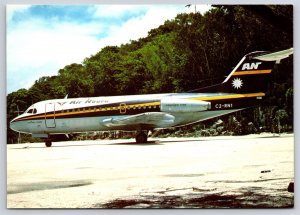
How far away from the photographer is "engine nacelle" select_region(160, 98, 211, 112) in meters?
5.26

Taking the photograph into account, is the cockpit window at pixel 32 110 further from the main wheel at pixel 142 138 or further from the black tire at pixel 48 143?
the main wheel at pixel 142 138

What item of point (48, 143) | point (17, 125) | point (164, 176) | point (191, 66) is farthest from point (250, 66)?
point (17, 125)

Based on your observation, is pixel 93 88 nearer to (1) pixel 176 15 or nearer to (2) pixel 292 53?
(1) pixel 176 15

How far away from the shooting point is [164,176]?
5.07m

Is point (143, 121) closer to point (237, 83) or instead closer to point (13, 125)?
point (237, 83)

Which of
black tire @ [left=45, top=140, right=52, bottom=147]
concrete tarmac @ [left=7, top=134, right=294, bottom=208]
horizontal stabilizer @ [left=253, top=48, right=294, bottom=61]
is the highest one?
horizontal stabilizer @ [left=253, top=48, right=294, bottom=61]

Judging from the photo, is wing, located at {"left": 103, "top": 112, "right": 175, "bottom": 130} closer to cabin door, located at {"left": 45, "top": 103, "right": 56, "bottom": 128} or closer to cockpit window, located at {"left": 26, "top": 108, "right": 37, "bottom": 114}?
cabin door, located at {"left": 45, "top": 103, "right": 56, "bottom": 128}

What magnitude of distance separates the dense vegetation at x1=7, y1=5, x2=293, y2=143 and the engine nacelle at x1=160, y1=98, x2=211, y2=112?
11 cm

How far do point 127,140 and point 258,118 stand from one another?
50.7 inches

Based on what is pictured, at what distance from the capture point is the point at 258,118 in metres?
5.21

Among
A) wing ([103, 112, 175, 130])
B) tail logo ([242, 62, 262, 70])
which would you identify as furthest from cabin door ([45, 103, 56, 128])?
tail logo ([242, 62, 262, 70])

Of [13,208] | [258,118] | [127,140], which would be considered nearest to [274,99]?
[258,118]

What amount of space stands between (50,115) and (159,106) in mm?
1086

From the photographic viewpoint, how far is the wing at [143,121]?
17.3ft
